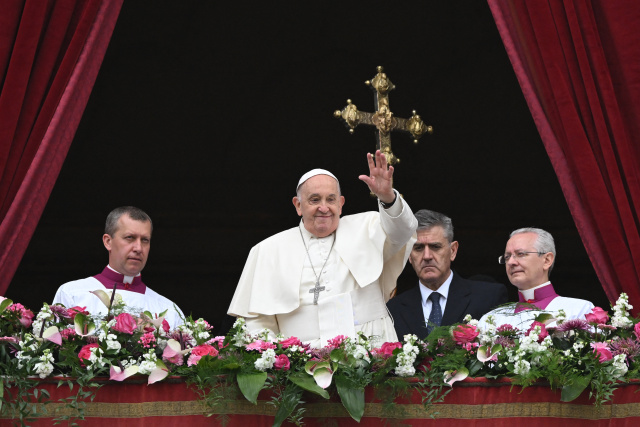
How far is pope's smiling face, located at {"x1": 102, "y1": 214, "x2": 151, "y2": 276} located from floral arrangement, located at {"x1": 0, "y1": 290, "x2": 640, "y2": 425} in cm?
128

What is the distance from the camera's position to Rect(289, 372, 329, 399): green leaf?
367cm

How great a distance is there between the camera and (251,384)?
369 centimetres

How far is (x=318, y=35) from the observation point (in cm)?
811

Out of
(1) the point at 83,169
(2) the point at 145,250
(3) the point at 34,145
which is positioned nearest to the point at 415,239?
(2) the point at 145,250

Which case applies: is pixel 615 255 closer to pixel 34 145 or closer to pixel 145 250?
pixel 145 250

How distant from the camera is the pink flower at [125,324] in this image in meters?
3.84

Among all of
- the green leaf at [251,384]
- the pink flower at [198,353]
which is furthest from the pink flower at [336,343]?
the pink flower at [198,353]

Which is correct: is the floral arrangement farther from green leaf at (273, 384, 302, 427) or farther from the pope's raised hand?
the pope's raised hand

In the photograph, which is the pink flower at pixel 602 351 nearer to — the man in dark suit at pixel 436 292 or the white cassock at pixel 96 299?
the man in dark suit at pixel 436 292

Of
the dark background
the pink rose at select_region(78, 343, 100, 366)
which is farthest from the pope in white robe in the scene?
the dark background

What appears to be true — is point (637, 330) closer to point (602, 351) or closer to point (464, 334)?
point (602, 351)

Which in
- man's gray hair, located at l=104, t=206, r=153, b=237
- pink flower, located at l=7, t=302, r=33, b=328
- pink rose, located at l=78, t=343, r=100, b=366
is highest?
man's gray hair, located at l=104, t=206, r=153, b=237

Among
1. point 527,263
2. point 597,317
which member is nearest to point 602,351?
point 597,317

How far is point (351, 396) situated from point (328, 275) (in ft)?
3.57
